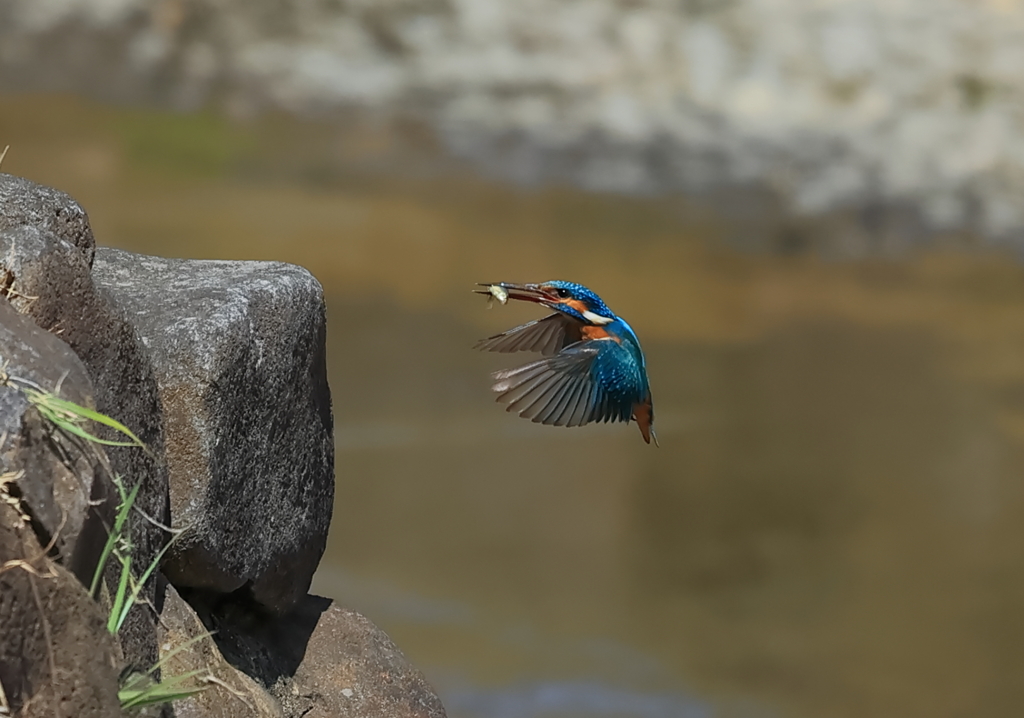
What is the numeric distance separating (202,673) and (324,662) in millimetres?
602

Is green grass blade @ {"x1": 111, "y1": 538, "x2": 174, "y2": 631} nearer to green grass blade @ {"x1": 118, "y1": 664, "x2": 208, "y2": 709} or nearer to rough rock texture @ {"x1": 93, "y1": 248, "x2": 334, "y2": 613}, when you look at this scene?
green grass blade @ {"x1": 118, "y1": 664, "x2": 208, "y2": 709}

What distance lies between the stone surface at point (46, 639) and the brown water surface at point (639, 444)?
9.09 feet

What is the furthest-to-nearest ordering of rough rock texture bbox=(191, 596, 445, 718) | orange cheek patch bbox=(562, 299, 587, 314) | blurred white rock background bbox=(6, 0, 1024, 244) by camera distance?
1. blurred white rock background bbox=(6, 0, 1024, 244)
2. orange cheek patch bbox=(562, 299, 587, 314)
3. rough rock texture bbox=(191, 596, 445, 718)

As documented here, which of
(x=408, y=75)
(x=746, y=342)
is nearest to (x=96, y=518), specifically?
(x=746, y=342)

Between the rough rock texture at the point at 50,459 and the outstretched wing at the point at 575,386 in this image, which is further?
the outstretched wing at the point at 575,386

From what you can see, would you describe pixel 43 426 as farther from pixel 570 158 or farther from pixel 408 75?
pixel 408 75

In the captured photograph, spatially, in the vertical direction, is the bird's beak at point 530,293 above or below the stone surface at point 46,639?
above

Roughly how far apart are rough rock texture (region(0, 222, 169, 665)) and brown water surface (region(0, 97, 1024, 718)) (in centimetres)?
245

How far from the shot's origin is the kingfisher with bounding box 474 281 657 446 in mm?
2689

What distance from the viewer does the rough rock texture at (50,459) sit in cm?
170

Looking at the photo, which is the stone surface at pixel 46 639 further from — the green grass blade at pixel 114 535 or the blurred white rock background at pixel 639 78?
the blurred white rock background at pixel 639 78

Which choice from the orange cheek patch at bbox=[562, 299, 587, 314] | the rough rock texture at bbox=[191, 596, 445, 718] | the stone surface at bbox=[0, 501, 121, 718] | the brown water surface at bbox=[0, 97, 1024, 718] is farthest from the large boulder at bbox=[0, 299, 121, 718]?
the brown water surface at bbox=[0, 97, 1024, 718]

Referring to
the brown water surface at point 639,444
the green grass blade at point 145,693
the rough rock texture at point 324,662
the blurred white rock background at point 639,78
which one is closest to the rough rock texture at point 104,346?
the green grass blade at point 145,693

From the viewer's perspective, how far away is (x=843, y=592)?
520cm
